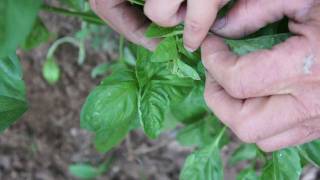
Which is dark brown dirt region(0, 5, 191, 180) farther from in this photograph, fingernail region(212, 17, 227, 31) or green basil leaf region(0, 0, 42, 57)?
green basil leaf region(0, 0, 42, 57)

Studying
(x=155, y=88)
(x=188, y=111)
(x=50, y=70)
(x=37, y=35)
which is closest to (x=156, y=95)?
(x=155, y=88)

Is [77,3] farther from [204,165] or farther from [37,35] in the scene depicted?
[204,165]

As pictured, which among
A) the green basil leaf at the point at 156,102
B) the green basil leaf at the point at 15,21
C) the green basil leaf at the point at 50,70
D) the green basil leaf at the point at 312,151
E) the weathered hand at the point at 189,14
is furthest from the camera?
the green basil leaf at the point at 50,70

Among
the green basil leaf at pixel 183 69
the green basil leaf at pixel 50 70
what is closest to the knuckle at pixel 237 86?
the green basil leaf at pixel 183 69

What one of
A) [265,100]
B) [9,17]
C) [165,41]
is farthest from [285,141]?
[9,17]

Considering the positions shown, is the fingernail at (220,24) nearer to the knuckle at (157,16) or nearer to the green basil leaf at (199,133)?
the knuckle at (157,16)

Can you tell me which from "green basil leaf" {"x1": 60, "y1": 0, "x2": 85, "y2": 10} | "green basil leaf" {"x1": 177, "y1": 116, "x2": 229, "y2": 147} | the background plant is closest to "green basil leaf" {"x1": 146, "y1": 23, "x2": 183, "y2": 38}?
the background plant

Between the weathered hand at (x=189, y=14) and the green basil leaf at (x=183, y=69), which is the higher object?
the weathered hand at (x=189, y=14)
